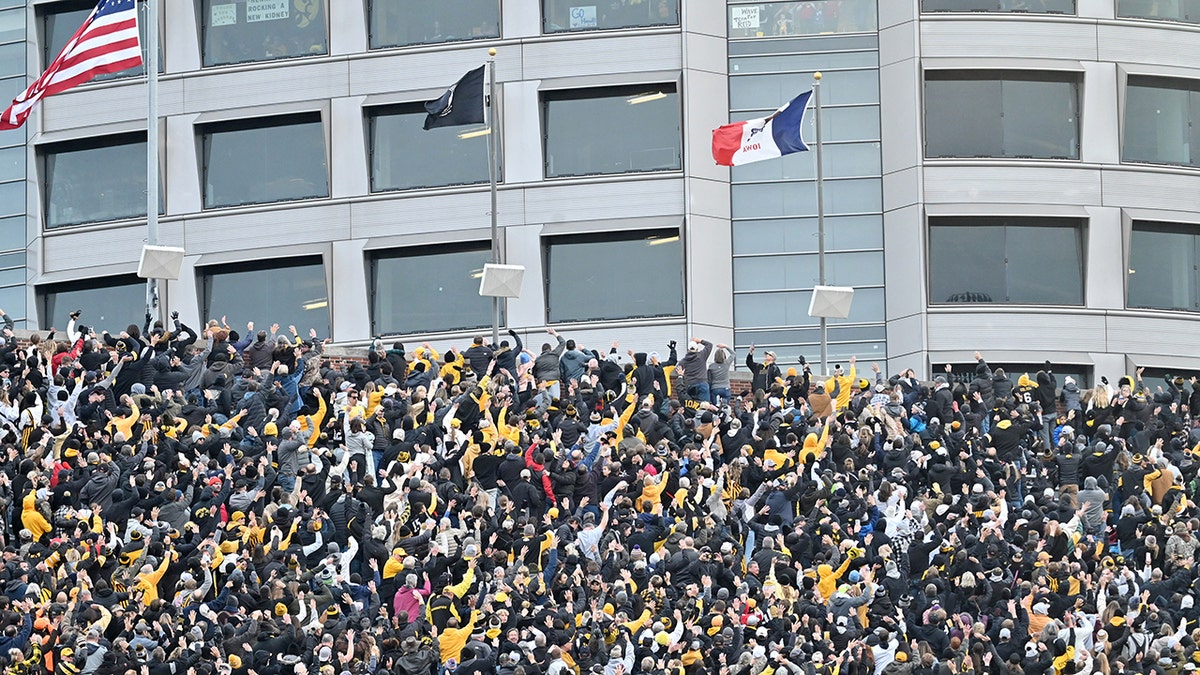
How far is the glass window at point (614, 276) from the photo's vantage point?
5938cm

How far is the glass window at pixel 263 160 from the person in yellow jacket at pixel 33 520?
2480 centimetres

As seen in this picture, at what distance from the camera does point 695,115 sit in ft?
196

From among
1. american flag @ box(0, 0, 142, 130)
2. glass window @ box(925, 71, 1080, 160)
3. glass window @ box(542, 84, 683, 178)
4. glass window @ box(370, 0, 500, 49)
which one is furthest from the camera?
glass window @ box(370, 0, 500, 49)

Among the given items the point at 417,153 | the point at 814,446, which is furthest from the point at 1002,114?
the point at 814,446

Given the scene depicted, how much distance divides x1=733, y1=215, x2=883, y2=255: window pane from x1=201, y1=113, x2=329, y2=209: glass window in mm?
10114

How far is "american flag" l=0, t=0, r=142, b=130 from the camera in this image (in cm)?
4841

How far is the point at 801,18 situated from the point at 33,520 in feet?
92.3

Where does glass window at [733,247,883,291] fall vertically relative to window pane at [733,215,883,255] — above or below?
below

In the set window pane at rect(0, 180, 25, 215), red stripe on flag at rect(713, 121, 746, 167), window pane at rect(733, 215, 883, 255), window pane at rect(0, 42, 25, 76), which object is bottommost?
window pane at rect(733, 215, 883, 255)

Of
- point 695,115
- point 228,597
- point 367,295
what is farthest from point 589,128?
point 228,597

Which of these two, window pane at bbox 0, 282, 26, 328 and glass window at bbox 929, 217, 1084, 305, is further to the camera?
window pane at bbox 0, 282, 26, 328

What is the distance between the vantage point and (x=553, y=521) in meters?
39.4

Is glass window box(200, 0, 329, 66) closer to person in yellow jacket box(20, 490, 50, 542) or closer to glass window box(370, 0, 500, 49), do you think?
glass window box(370, 0, 500, 49)

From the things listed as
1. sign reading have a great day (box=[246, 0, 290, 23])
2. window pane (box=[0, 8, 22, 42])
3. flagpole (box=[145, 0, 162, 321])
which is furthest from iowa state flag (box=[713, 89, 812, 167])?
window pane (box=[0, 8, 22, 42])
